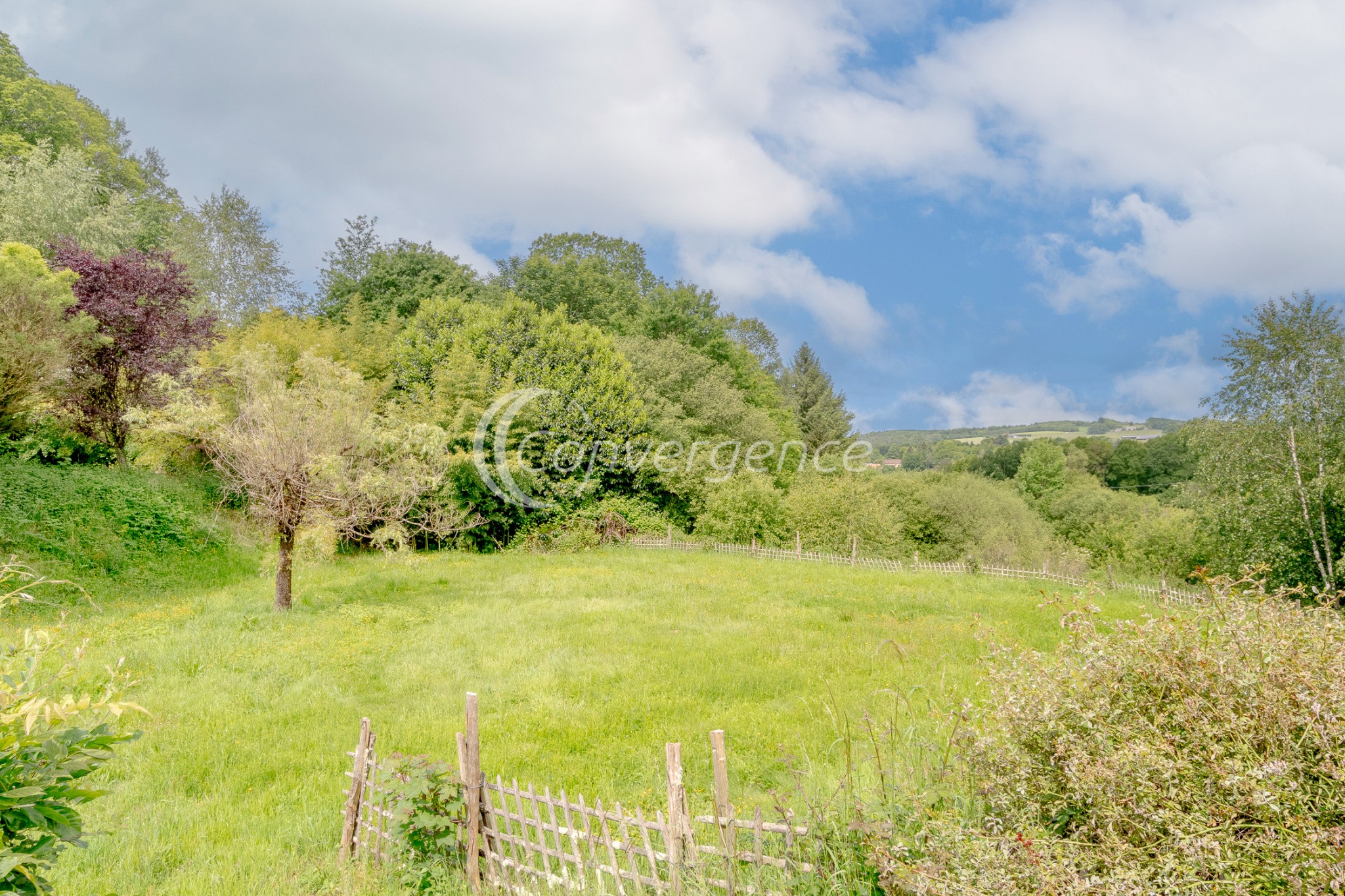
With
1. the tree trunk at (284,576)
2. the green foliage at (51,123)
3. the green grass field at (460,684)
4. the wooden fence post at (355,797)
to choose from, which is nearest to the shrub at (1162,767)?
the green grass field at (460,684)

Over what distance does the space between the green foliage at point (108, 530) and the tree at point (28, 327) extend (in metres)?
1.89

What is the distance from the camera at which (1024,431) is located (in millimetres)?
105250

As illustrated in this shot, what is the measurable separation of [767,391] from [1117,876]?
138ft

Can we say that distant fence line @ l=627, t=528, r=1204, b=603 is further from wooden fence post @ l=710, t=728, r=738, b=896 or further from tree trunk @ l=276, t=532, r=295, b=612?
wooden fence post @ l=710, t=728, r=738, b=896

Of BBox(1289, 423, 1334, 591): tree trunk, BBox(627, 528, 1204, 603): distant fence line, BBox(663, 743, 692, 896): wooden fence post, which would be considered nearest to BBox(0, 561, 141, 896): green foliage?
BBox(663, 743, 692, 896): wooden fence post

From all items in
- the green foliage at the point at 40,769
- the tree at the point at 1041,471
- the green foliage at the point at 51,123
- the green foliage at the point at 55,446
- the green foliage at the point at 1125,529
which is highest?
the green foliage at the point at 51,123

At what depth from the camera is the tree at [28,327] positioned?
13469 mm

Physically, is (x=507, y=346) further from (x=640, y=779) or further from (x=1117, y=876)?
(x=1117, y=876)

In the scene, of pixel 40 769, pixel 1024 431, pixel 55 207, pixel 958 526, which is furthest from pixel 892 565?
pixel 1024 431

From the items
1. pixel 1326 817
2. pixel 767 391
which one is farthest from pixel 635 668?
pixel 767 391

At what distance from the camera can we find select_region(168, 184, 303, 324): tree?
3319 cm

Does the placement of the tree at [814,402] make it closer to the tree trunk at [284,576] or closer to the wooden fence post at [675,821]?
the tree trunk at [284,576]

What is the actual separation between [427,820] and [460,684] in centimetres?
463

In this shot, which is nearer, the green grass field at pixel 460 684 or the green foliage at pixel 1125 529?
the green grass field at pixel 460 684
